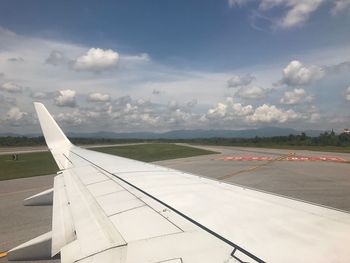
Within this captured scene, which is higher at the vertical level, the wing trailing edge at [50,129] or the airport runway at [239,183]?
the wing trailing edge at [50,129]

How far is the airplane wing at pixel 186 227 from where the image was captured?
2174 millimetres

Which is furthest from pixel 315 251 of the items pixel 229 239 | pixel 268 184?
pixel 268 184

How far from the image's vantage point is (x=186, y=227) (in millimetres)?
2725

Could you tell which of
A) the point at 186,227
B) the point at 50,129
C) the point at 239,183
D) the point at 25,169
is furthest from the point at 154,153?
the point at 186,227

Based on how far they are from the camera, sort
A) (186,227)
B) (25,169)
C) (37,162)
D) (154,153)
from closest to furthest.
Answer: (186,227) < (25,169) < (37,162) < (154,153)

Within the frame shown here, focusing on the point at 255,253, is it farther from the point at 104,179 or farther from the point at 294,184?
the point at 294,184

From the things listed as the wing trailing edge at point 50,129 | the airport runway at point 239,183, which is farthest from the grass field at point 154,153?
the wing trailing edge at point 50,129

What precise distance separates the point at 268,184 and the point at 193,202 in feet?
42.0

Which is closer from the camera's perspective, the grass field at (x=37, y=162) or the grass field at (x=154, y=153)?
the grass field at (x=37, y=162)

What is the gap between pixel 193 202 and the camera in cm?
359

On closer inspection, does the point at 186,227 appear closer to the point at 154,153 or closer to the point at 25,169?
the point at 25,169

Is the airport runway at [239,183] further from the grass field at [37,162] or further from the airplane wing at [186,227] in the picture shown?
the airplane wing at [186,227]

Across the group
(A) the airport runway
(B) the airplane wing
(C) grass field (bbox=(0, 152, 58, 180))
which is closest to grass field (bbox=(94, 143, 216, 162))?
(C) grass field (bbox=(0, 152, 58, 180))

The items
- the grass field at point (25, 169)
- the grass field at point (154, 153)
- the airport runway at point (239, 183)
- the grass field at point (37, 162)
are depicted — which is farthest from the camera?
the grass field at point (154, 153)
